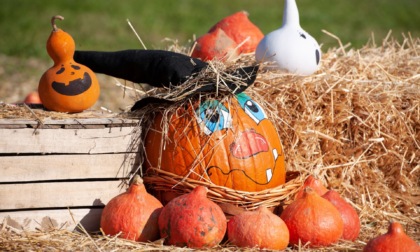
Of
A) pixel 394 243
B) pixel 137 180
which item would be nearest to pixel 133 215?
pixel 137 180

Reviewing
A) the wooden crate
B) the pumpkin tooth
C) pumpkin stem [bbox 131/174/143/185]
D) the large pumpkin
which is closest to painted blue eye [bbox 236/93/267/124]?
the large pumpkin

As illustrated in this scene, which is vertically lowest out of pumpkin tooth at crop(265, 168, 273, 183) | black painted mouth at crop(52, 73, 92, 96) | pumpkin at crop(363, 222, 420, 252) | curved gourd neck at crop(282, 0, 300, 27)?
pumpkin at crop(363, 222, 420, 252)

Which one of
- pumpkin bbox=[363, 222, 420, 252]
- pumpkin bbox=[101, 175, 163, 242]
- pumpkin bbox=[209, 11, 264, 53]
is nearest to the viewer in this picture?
pumpkin bbox=[363, 222, 420, 252]

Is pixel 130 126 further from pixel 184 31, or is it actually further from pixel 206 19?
pixel 206 19

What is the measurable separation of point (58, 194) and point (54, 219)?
158 mm

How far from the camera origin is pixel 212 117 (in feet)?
14.0

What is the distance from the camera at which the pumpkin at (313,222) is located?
3.96m

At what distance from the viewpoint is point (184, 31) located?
15305 millimetres

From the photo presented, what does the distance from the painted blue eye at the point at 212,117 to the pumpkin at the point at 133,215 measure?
548 millimetres

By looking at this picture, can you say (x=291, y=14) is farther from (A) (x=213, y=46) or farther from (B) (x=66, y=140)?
(B) (x=66, y=140)

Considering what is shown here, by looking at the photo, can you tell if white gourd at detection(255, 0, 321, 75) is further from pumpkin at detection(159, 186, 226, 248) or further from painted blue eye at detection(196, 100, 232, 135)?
pumpkin at detection(159, 186, 226, 248)

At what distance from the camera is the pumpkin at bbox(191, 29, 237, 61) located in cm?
546

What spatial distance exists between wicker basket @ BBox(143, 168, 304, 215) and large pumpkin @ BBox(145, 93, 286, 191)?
0.17 ft

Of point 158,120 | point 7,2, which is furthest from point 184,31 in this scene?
point 158,120
